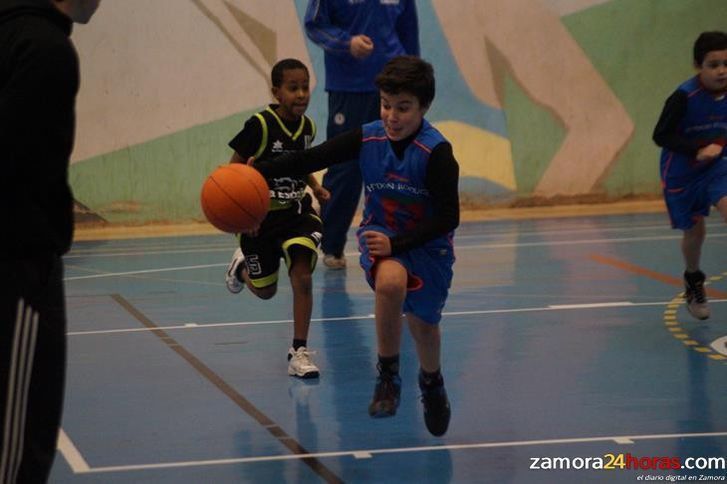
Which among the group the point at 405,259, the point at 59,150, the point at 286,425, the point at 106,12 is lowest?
the point at 286,425

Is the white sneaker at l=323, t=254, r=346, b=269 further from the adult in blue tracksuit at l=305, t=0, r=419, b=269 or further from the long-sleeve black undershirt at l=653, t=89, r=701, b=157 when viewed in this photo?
the long-sleeve black undershirt at l=653, t=89, r=701, b=157

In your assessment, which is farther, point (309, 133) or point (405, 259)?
point (309, 133)

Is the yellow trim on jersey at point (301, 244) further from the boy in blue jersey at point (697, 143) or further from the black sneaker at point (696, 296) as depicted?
the black sneaker at point (696, 296)

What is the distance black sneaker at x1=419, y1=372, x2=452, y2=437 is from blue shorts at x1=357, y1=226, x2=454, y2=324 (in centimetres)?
28

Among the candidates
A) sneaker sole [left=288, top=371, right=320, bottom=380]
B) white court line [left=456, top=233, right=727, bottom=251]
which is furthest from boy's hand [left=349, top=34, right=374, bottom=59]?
white court line [left=456, top=233, right=727, bottom=251]

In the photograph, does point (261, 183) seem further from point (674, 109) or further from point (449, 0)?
point (449, 0)

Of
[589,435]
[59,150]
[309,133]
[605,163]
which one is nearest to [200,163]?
[605,163]

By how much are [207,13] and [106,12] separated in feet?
3.51

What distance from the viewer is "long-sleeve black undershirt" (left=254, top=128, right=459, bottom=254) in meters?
4.99

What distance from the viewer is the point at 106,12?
13.5 meters

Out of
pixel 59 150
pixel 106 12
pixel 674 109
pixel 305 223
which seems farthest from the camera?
pixel 106 12

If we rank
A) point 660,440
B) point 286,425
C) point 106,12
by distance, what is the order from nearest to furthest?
point 660,440, point 286,425, point 106,12

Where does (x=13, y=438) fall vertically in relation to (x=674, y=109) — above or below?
below

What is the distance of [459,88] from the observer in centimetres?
1435
